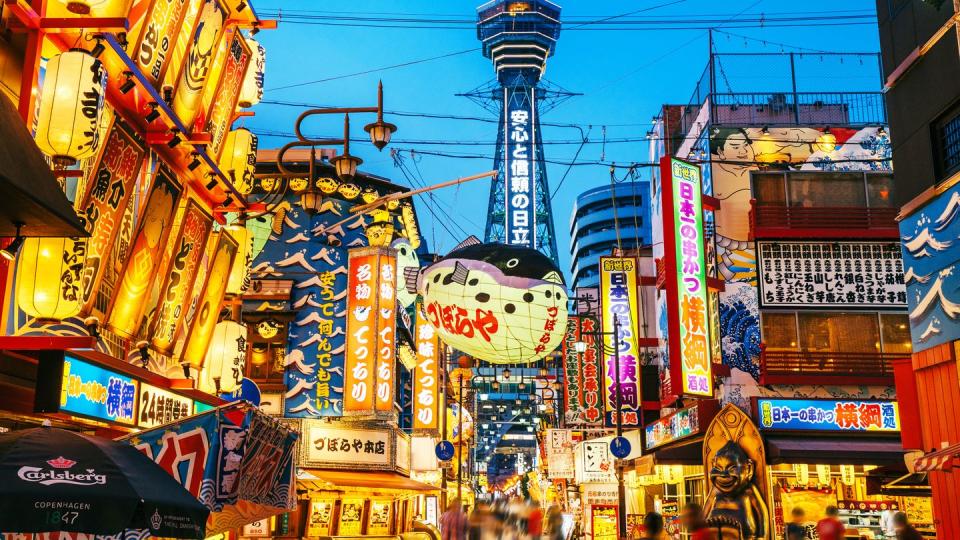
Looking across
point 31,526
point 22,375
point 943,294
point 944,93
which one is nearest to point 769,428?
point 943,294

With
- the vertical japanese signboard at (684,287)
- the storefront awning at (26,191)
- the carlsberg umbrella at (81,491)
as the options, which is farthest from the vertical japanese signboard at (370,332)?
the storefront awning at (26,191)

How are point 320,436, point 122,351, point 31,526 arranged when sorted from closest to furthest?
point 31,526 → point 122,351 → point 320,436

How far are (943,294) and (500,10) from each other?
397 feet

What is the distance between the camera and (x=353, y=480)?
26.2m

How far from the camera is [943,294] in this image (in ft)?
47.3

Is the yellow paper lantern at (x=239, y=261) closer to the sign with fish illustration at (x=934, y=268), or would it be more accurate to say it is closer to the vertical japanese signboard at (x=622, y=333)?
the sign with fish illustration at (x=934, y=268)

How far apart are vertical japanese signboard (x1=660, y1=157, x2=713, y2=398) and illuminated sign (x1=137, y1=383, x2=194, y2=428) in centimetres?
1203

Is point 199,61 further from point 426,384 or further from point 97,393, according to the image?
point 426,384

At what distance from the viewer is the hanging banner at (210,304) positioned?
15637 mm

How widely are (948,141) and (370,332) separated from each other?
1631 centimetres

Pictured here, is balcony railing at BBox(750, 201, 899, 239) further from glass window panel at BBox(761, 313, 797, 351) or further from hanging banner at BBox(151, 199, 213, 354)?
hanging banner at BBox(151, 199, 213, 354)

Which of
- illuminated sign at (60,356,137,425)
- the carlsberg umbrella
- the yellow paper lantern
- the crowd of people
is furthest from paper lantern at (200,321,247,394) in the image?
the carlsberg umbrella

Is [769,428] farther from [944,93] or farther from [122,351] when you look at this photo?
[122,351]

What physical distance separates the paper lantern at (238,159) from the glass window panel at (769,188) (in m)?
15.4
